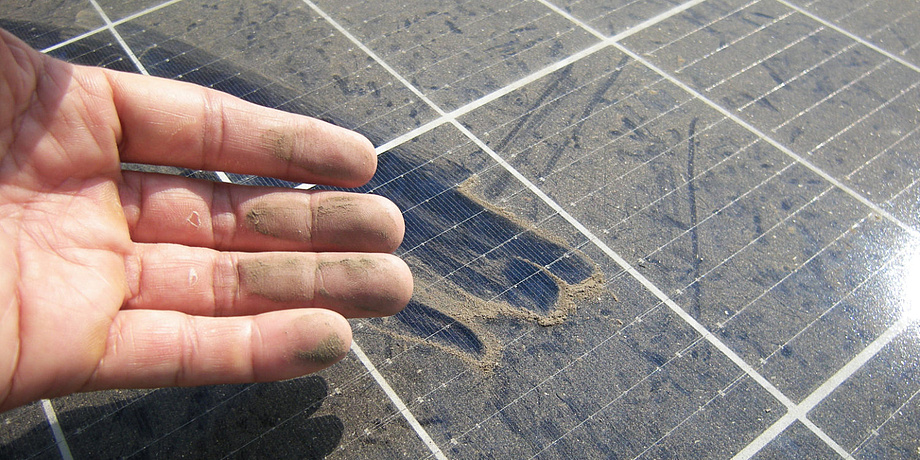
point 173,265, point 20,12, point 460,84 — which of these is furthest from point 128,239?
point 20,12

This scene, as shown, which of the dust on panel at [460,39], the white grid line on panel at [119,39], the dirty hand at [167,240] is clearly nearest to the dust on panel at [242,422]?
the dirty hand at [167,240]

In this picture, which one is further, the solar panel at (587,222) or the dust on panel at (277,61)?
the dust on panel at (277,61)

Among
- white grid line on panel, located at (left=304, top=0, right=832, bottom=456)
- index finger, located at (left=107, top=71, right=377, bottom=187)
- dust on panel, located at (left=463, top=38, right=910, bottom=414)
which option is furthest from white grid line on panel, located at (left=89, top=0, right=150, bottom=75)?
dust on panel, located at (left=463, top=38, right=910, bottom=414)

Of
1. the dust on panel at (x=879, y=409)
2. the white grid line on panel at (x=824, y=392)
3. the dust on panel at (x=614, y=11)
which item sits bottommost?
the dust on panel at (x=879, y=409)

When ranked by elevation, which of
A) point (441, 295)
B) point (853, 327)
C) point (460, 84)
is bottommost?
point (853, 327)

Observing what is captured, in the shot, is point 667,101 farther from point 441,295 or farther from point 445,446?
point 445,446

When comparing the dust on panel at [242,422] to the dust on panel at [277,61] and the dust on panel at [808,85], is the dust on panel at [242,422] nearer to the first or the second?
the dust on panel at [277,61]
